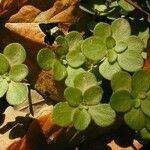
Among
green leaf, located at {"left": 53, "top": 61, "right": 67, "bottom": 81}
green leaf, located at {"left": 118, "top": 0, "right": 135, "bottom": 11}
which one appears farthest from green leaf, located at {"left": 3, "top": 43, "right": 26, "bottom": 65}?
green leaf, located at {"left": 118, "top": 0, "right": 135, "bottom": 11}

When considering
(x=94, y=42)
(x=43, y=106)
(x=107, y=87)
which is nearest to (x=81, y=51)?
(x=94, y=42)

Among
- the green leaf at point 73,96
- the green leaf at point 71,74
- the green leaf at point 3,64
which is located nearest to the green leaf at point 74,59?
the green leaf at point 71,74

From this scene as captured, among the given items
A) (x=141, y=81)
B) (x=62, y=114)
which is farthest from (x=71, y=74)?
(x=141, y=81)

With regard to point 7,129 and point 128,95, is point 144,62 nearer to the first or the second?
point 128,95

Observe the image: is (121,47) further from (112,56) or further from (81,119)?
(81,119)

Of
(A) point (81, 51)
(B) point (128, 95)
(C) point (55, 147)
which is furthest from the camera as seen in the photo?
(C) point (55, 147)

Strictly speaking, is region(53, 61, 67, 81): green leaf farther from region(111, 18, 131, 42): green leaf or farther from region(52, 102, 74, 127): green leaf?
region(111, 18, 131, 42): green leaf

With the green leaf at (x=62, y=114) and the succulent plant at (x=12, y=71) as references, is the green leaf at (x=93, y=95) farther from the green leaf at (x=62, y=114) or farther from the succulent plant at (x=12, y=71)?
the succulent plant at (x=12, y=71)

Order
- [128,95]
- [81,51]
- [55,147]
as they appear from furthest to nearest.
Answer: [55,147] < [81,51] < [128,95]
